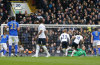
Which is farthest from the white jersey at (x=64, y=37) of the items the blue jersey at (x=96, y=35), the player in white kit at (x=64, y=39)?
the blue jersey at (x=96, y=35)

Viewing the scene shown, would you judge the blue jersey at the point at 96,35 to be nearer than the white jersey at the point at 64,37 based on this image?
Yes

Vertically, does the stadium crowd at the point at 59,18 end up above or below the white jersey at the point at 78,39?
above

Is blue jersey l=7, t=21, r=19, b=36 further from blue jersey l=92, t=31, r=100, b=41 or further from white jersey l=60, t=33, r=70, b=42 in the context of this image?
blue jersey l=92, t=31, r=100, b=41

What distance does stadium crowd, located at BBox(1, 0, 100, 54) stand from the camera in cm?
1512

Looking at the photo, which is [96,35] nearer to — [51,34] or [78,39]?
[78,39]

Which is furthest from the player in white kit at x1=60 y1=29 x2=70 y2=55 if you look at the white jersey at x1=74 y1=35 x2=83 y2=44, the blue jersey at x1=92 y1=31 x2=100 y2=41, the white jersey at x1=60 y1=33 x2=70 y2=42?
the blue jersey at x1=92 y1=31 x2=100 y2=41

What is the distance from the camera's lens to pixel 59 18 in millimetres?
18188

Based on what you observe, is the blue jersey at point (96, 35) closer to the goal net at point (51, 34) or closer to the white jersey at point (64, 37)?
the white jersey at point (64, 37)

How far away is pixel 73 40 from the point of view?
1531cm

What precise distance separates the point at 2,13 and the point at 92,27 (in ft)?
18.5

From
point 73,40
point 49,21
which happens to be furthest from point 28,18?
point 73,40

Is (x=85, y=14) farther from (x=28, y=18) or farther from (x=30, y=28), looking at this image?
(x=30, y=28)

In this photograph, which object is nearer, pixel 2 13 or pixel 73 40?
pixel 73 40

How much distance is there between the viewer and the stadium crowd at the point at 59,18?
1512cm
